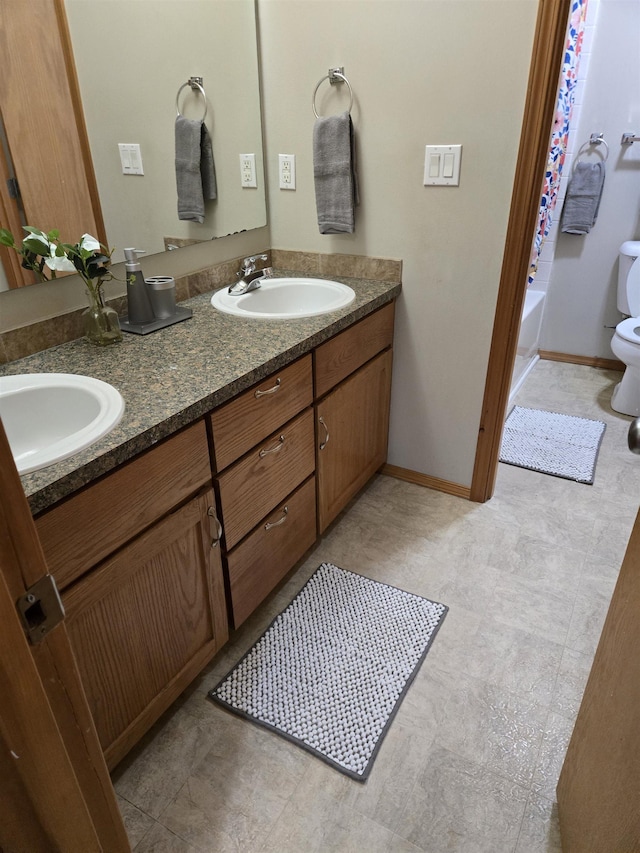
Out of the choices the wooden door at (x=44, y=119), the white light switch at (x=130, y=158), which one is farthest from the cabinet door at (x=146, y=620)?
the white light switch at (x=130, y=158)

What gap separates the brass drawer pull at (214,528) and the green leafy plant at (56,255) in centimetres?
63

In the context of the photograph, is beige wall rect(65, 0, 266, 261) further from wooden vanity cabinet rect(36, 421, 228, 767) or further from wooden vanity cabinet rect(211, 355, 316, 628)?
wooden vanity cabinet rect(36, 421, 228, 767)

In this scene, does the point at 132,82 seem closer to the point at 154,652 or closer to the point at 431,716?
the point at 154,652

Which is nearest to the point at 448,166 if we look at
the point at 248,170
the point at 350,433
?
the point at 248,170

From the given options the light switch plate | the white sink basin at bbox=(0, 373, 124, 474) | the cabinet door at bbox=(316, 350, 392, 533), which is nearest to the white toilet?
the cabinet door at bbox=(316, 350, 392, 533)

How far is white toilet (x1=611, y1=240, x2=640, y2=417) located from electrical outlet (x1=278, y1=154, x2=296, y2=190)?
5.85 feet

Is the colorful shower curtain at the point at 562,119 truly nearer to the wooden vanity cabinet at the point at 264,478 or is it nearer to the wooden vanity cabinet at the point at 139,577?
the wooden vanity cabinet at the point at 264,478

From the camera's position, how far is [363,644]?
1585 millimetres

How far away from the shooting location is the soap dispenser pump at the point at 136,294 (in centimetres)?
149

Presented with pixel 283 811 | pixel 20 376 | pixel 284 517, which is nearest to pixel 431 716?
pixel 283 811

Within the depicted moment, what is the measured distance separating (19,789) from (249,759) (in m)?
0.93

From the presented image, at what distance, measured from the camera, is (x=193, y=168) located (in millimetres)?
1752

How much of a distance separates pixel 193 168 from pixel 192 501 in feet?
3.74

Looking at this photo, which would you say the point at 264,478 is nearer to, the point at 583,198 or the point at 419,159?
the point at 419,159
